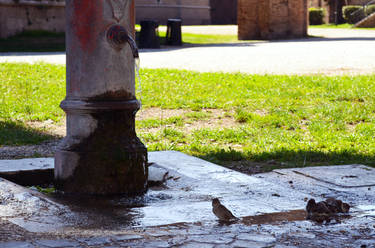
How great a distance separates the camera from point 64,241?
3418mm

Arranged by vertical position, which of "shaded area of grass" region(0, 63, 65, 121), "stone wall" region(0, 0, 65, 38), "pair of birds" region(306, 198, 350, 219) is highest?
"stone wall" region(0, 0, 65, 38)

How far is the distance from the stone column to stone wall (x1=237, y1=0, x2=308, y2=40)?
21091 millimetres

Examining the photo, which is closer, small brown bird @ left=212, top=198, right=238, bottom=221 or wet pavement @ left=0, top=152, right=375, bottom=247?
wet pavement @ left=0, top=152, right=375, bottom=247

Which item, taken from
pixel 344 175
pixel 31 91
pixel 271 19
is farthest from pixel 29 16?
pixel 344 175

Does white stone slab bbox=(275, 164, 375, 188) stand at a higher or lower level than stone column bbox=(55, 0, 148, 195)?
lower

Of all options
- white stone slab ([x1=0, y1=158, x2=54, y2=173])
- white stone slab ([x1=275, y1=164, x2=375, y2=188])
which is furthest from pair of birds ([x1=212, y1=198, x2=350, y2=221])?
white stone slab ([x1=0, y1=158, x2=54, y2=173])

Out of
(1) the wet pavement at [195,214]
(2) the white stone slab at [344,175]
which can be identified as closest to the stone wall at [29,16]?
(1) the wet pavement at [195,214]

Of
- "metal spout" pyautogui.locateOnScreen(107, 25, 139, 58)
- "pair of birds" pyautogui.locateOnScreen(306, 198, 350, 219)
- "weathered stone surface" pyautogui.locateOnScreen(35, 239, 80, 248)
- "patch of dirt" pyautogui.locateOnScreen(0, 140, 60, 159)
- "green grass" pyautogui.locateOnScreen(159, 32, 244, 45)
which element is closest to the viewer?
"weathered stone surface" pyautogui.locateOnScreen(35, 239, 80, 248)

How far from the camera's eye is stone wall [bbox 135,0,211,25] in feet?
143

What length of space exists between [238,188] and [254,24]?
71.8 ft

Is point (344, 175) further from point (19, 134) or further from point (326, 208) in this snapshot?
point (19, 134)

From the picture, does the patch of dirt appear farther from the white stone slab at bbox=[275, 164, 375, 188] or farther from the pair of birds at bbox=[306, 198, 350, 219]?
the pair of birds at bbox=[306, 198, 350, 219]

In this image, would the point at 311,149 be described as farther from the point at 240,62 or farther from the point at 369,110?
the point at 240,62

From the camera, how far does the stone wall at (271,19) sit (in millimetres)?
25453
